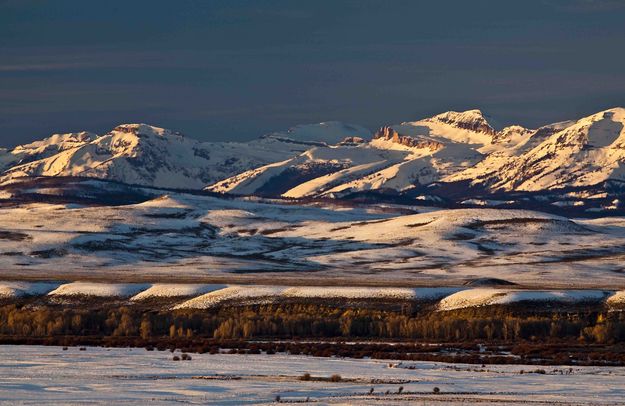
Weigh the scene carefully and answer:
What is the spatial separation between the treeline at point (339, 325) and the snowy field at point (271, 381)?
2111 centimetres

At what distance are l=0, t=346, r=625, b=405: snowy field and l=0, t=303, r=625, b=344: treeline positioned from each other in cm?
2111

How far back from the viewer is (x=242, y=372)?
7681 cm

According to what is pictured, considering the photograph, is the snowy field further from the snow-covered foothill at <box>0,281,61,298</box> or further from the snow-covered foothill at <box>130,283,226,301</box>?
the snow-covered foothill at <box>0,281,61,298</box>

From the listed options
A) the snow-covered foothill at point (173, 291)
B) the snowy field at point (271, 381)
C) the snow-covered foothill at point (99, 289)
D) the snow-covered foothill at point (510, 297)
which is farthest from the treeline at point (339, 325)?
the snowy field at point (271, 381)

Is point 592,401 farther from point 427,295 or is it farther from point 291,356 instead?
point 427,295

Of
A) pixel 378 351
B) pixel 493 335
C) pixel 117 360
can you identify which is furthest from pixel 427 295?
pixel 117 360

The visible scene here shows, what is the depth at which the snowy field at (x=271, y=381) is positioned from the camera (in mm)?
64812

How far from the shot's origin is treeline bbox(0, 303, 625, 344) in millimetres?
108125

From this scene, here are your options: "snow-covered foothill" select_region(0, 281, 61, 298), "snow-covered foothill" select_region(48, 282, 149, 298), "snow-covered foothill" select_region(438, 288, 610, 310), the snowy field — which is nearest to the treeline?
"snow-covered foothill" select_region(438, 288, 610, 310)

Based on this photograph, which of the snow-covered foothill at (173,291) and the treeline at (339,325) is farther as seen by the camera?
the snow-covered foothill at (173,291)

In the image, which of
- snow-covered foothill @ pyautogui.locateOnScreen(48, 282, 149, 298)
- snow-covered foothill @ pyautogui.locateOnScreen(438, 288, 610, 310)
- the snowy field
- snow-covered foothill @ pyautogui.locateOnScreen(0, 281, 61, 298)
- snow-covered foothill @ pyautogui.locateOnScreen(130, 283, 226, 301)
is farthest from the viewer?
snow-covered foothill @ pyautogui.locateOnScreen(0, 281, 61, 298)

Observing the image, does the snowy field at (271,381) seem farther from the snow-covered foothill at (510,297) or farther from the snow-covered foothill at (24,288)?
the snow-covered foothill at (24,288)

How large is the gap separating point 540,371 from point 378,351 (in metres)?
16.3

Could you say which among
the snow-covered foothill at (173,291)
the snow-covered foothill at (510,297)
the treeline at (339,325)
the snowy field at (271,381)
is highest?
the snow-covered foothill at (173,291)
